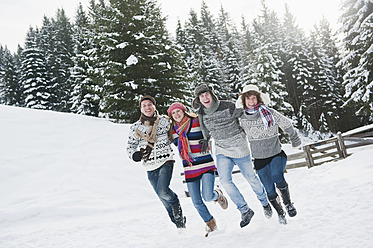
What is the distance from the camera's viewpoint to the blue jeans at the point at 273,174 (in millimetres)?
3893

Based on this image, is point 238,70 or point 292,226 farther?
point 238,70

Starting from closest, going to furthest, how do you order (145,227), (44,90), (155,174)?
(155,174) < (145,227) < (44,90)

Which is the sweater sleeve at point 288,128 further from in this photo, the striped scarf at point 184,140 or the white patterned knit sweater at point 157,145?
the white patterned knit sweater at point 157,145

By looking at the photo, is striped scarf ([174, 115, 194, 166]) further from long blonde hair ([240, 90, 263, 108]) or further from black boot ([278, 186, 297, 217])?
black boot ([278, 186, 297, 217])

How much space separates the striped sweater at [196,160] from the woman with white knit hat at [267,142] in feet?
2.39

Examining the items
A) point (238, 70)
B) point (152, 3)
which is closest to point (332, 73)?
point (238, 70)

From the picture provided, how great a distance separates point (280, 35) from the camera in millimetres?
37938

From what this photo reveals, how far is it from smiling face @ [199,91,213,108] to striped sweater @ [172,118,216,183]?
0.33 meters

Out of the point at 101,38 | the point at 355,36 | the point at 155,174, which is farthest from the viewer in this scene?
the point at 355,36

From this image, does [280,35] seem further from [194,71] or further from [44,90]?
[44,90]

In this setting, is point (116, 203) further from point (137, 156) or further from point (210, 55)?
point (210, 55)

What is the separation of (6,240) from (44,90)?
35.9 m

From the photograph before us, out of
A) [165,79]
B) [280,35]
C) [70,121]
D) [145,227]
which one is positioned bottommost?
[145,227]

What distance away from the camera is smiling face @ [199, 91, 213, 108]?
13.7ft
